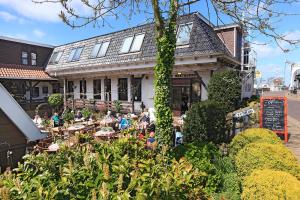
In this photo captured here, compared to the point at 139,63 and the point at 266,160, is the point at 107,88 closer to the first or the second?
the point at 139,63

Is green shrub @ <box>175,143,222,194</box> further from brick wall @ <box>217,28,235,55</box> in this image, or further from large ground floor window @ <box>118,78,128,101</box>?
large ground floor window @ <box>118,78,128,101</box>

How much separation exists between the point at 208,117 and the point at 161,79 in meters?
2.56

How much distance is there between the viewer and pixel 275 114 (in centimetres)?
769

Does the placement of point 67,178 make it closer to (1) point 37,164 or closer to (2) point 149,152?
(1) point 37,164

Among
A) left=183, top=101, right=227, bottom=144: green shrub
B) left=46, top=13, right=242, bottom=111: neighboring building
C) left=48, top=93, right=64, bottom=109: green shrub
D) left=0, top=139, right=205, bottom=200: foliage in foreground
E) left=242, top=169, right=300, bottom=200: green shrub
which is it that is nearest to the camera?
left=0, top=139, right=205, bottom=200: foliage in foreground

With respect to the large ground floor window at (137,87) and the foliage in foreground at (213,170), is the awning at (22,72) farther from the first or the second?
the foliage in foreground at (213,170)

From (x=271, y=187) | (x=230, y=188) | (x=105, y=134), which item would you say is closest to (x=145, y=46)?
(x=105, y=134)

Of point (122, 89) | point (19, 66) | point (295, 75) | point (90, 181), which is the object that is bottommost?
point (90, 181)

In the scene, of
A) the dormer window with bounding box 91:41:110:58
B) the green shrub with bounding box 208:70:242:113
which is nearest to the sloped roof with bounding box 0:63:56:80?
the dormer window with bounding box 91:41:110:58

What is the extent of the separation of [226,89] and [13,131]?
372 inches

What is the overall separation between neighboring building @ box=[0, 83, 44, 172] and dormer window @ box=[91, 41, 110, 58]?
41.3ft

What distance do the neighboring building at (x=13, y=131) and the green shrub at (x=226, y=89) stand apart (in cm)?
879

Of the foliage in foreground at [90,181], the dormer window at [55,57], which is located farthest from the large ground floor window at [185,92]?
the dormer window at [55,57]

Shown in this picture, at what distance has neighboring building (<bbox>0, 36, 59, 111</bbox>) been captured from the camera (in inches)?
714
